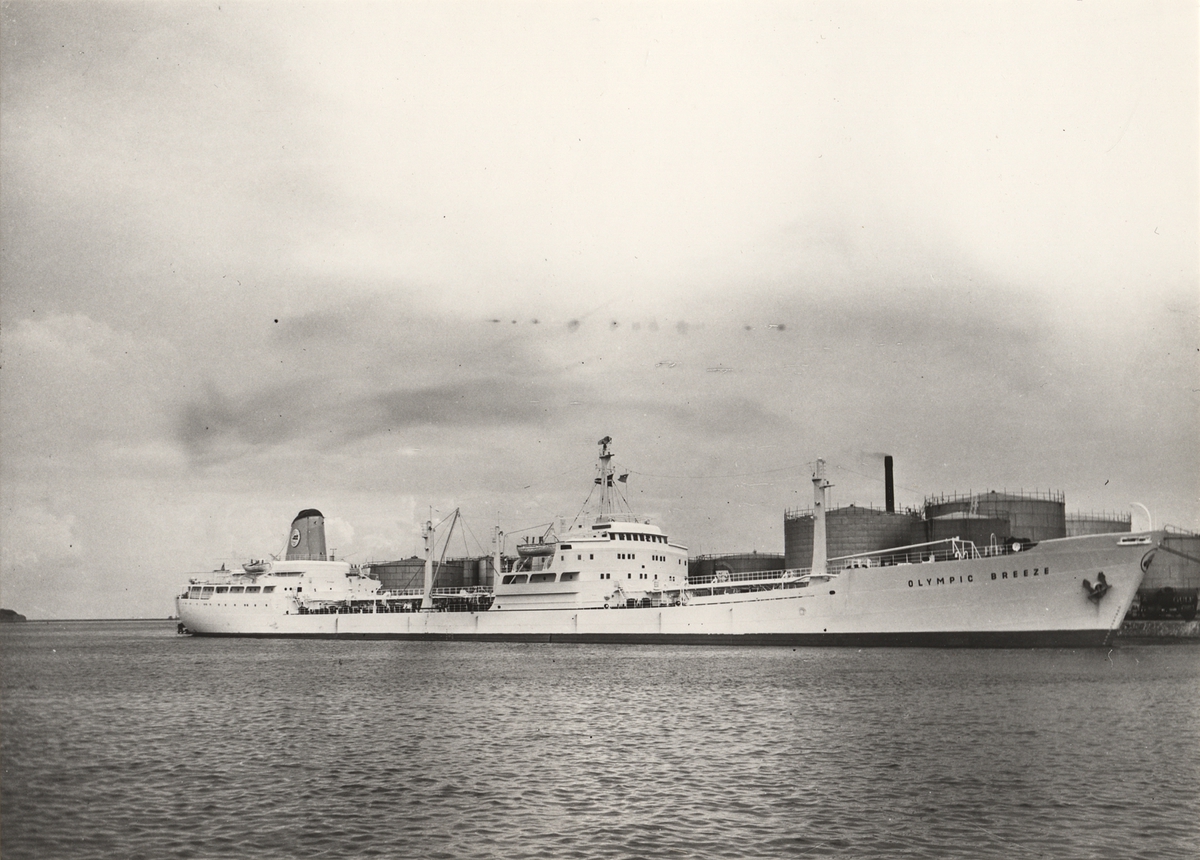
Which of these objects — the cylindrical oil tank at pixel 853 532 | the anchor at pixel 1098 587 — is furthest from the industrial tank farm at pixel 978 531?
the anchor at pixel 1098 587

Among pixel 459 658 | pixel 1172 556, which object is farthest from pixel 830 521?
pixel 459 658

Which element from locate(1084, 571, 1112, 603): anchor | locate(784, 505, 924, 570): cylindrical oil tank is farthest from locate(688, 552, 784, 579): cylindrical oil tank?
locate(1084, 571, 1112, 603): anchor

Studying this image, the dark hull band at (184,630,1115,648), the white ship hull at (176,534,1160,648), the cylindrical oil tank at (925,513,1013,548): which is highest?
the cylindrical oil tank at (925,513,1013,548)

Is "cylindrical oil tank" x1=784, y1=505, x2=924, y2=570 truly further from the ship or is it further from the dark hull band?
the dark hull band

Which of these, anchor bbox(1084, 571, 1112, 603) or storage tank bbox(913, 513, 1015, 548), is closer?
anchor bbox(1084, 571, 1112, 603)

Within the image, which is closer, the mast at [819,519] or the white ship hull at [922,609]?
the white ship hull at [922,609]

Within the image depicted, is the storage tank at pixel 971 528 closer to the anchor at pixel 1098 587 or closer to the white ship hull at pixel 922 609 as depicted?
the white ship hull at pixel 922 609

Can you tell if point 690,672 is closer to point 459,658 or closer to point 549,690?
point 549,690
